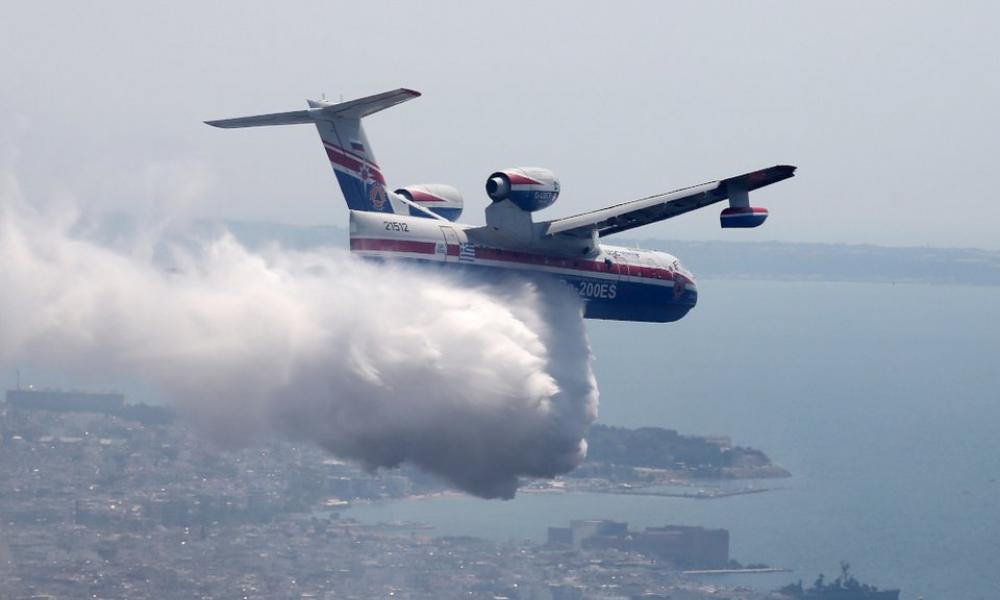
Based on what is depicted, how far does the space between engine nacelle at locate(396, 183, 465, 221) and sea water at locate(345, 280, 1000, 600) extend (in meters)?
31.6

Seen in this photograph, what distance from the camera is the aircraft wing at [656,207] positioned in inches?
1232

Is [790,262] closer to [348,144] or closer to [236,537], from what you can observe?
[236,537]

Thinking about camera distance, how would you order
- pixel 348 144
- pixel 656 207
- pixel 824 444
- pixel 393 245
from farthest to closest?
pixel 824 444 → pixel 656 207 → pixel 348 144 → pixel 393 245

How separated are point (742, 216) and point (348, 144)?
888 centimetres

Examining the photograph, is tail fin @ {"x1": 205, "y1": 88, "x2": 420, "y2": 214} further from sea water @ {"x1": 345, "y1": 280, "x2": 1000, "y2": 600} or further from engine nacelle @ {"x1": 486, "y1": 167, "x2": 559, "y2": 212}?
sea water @ {"x1": 345, "y1": 280, "x2": 1000, "y2": 600}

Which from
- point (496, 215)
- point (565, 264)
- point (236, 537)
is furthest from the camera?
point (236, 537)

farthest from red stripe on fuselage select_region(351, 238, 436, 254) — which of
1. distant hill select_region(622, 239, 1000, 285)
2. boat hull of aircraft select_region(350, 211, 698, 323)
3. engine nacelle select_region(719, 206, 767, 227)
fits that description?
distant hill select_region(622, 239, 1000, 285)

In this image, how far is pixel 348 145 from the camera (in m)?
30.6

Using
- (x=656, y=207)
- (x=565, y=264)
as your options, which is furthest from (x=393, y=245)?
(x=656, y=207)

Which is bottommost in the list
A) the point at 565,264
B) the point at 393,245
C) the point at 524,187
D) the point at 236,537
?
the point at 236,537

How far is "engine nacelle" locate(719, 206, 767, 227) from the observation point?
103 feet

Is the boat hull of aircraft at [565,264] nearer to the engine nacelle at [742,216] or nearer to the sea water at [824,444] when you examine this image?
the engine nacelle at [742,216]

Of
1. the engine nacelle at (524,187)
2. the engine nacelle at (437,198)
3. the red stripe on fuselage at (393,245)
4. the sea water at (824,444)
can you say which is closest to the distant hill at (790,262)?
the sea water at (824,444)

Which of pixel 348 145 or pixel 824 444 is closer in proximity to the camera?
pixel 348 145
